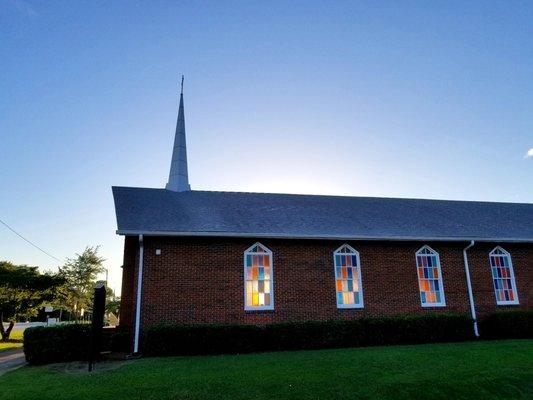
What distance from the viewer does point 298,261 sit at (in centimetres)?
1484

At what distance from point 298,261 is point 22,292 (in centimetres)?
2034

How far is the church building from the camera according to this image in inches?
539

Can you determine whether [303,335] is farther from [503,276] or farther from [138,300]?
[503,276]

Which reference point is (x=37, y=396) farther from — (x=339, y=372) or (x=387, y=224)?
(x=387, y=224)

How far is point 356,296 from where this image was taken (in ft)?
49.7

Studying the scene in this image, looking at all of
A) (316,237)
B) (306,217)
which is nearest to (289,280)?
(316,237)

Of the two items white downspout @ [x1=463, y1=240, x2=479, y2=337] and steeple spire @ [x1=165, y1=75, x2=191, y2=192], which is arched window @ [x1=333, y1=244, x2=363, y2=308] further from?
steeple spire @ [x1=165, y1=75, x2=191, y2=192]

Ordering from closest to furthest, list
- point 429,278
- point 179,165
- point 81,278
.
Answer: point 429,278 → point 179,165 → point 81,278

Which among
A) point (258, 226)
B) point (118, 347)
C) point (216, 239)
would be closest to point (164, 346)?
point (118, 347)

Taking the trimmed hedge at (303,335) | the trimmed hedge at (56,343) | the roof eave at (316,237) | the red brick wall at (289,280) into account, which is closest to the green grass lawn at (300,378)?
the trimmed hedge at (56,343)

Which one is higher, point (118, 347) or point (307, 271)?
point (307, 271)

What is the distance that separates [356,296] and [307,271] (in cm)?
214

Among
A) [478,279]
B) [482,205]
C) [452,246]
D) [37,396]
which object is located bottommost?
[37,396]

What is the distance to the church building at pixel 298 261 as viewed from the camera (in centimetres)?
1370
